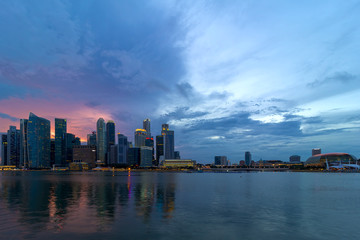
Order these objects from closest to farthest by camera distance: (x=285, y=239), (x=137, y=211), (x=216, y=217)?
(x=285, y=239)
(x=216, y=217)
(x=137, y=211)

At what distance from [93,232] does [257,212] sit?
3159 centimetres

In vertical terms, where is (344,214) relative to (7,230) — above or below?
below

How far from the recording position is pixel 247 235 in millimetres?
34594

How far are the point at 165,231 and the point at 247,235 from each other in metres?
10.9

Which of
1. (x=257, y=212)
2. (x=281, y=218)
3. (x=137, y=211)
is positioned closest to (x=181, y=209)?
(x=137, y=211)

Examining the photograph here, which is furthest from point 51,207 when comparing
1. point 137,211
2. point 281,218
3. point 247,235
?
point 281,218

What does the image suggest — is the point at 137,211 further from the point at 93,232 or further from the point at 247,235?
the point at 247,235

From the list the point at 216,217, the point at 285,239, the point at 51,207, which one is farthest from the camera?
the point at 51,207

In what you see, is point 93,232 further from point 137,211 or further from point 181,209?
point 181,209

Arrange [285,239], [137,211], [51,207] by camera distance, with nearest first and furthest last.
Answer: [285,239] < [137,211] < [51,207]

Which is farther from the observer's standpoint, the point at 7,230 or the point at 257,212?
the point at 257,212

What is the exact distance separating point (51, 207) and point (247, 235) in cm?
4087

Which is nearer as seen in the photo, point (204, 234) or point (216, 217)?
point (204, 234)

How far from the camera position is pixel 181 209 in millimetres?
53625
